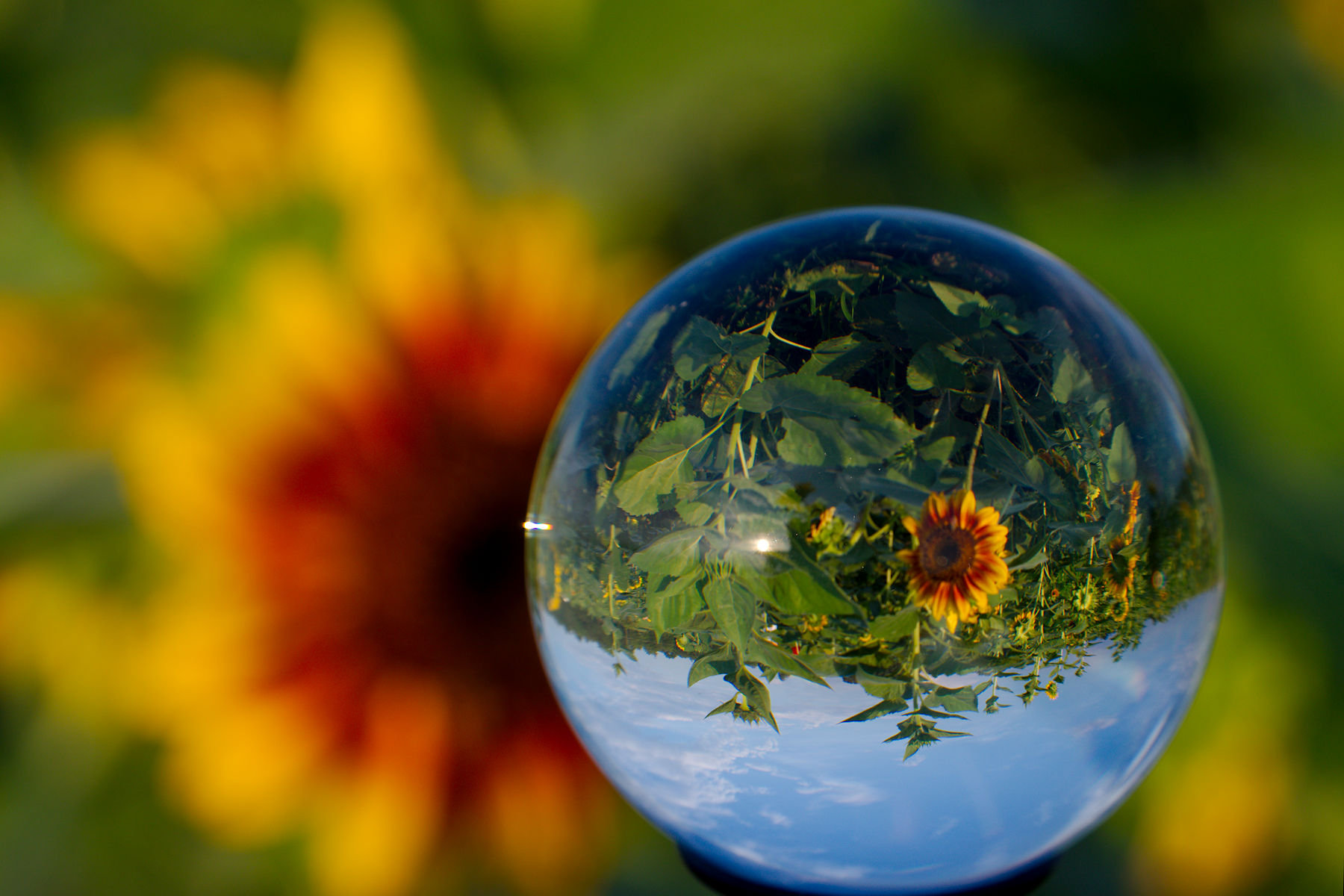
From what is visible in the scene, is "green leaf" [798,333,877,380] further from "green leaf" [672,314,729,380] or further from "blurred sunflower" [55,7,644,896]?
"blurred sunflower" [55,7,644,896]

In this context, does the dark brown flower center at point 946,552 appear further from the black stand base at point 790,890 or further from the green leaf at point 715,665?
the black stand base at point 790,890

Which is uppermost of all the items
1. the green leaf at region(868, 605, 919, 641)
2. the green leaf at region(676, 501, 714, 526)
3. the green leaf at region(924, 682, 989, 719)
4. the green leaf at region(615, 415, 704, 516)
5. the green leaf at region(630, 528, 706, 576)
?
the green leaf at region(615, 415, 704, 516)

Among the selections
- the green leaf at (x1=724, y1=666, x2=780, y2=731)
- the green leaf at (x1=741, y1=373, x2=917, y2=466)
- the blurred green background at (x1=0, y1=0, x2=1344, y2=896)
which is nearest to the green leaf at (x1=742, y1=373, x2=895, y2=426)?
the green leaf at (x1=741, y1=373, x2=917, y2=466)

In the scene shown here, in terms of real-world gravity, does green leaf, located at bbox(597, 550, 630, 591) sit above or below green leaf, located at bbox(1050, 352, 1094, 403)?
below

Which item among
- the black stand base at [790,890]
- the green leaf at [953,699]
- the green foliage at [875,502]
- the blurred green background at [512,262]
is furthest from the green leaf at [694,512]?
the blurred green background at [512,262]

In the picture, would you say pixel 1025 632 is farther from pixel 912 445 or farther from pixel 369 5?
pixel 369 5

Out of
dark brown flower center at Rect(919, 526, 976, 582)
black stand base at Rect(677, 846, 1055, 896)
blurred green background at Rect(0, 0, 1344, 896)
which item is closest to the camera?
dark brown flower center at Rect(919, 526, 976, 582)

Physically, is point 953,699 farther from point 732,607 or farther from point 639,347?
point 639,347
